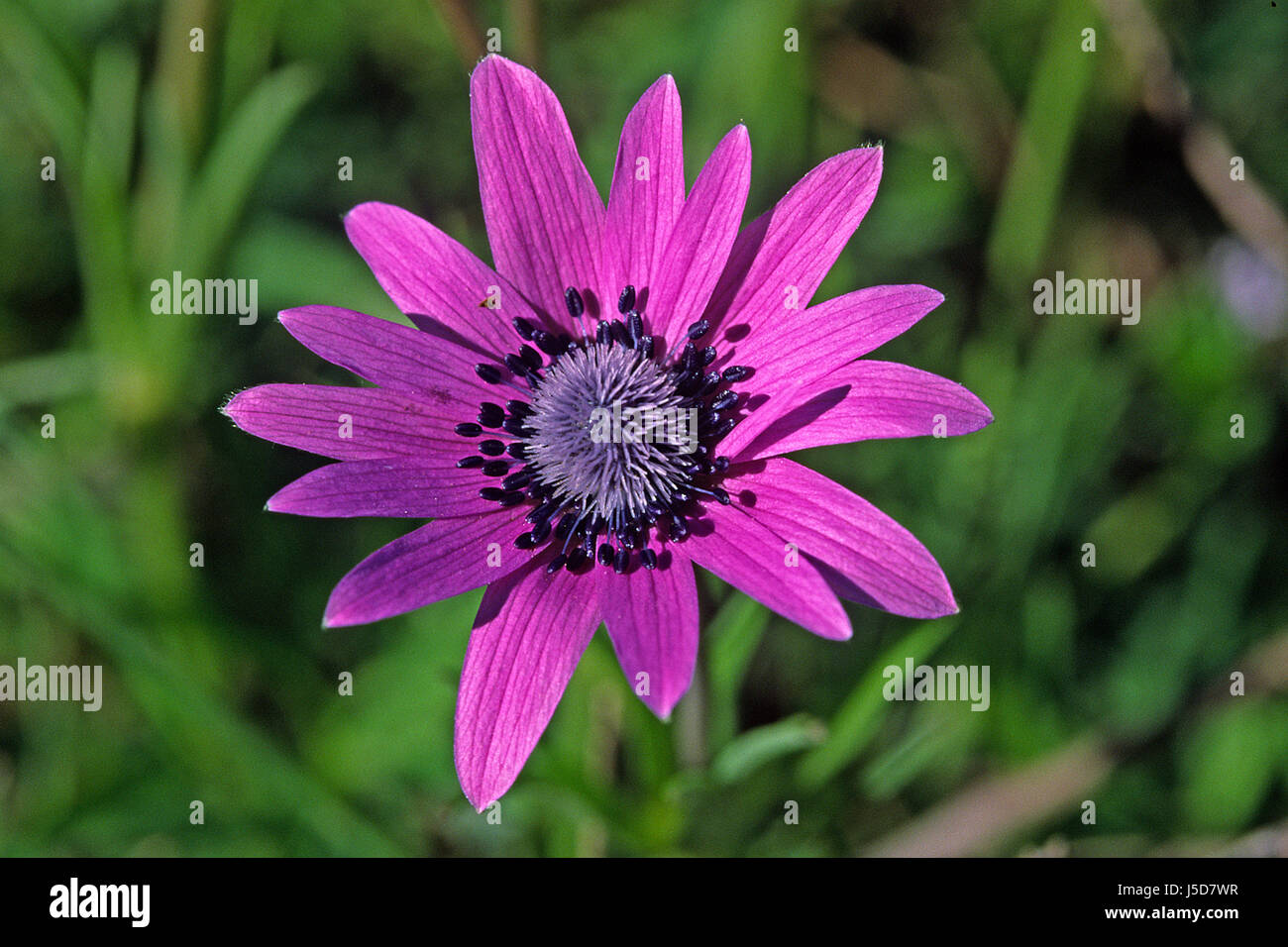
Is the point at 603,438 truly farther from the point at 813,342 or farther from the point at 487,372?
the point at 813,342

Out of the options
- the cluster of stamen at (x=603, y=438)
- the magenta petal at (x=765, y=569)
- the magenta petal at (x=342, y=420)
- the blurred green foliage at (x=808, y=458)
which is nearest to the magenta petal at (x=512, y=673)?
the cluster of stamen at (x=603, y=438)

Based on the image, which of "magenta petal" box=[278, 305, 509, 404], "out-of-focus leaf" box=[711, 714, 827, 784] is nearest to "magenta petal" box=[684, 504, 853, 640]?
"out-of-focus leaf" box=[711, 714, 827, 784]

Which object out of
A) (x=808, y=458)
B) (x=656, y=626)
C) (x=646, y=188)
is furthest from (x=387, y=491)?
(x=808, y=458)

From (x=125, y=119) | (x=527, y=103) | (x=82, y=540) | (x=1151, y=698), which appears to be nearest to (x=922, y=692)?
(x=1151, y=698)

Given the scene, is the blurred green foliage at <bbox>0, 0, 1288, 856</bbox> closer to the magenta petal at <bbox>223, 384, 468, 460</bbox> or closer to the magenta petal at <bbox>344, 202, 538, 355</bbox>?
the magenta petal at <bbox>223, 384, 468, 460</bbox>

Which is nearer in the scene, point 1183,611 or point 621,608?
point 621,608

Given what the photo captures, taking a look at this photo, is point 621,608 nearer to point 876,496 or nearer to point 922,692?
point 922,692

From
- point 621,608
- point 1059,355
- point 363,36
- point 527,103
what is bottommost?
point 621,608
